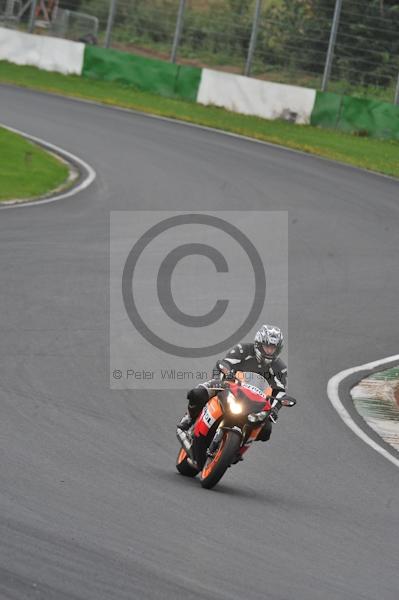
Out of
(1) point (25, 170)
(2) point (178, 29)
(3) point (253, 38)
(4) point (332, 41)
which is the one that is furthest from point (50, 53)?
(1) point (25, 170)

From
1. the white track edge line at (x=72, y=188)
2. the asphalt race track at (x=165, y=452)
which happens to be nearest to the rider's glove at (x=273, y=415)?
the asphalt race track at (x=165, y=452)

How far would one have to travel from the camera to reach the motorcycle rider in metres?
10.4

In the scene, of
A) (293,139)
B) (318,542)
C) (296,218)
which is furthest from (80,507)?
(293,139)

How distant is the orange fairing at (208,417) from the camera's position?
406 inches

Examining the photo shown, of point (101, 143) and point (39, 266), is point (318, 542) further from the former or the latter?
point (101, 143)

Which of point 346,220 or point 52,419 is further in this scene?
point 346,220

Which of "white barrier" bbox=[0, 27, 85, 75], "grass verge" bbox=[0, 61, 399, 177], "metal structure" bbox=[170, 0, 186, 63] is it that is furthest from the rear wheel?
"white barrier" bbox=[0, 27, 85, 75]

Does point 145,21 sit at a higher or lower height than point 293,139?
higher

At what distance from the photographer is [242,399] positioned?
33.1 feet

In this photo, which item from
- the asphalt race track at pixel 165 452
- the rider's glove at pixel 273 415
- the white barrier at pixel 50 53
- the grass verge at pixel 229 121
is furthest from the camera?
the white barrier at pixel 50 53

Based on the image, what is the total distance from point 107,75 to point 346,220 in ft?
61.2

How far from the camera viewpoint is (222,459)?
9.88m

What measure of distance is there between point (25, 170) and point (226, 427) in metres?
17.3

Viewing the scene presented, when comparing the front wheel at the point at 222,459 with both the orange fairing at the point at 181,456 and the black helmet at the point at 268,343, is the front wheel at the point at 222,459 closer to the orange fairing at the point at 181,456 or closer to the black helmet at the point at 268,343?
the orange fairing at the point at 181,456
